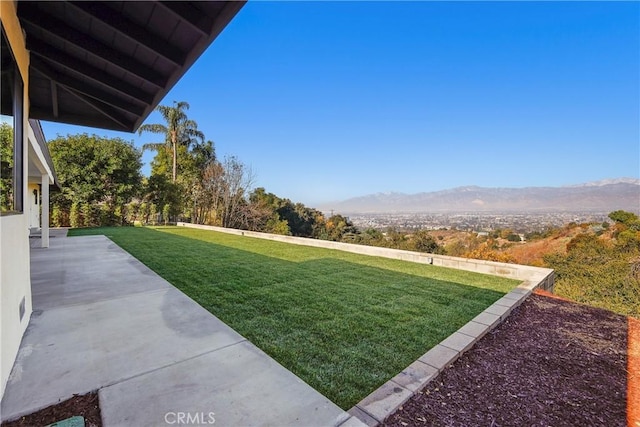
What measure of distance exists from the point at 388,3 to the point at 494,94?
16.7 m

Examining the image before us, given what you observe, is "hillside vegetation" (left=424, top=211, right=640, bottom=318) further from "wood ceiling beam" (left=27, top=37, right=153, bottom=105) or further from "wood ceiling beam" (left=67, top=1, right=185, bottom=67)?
"wood ceiling beam" (left=27, top=37, right=153, bottom=105)

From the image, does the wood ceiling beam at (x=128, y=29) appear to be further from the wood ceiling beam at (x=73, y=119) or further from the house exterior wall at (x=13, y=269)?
the wood ceiling beam at (x=73, y=119)

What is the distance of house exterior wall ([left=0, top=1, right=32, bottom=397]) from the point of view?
2.05 meters

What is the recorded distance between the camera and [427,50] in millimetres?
15250

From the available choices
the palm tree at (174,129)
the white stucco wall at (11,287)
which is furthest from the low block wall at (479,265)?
the palm tree at (174,129)

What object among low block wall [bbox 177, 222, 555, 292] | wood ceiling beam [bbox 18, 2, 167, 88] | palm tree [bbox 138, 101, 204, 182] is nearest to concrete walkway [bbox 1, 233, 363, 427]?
wood ceiling beam [bbox 18, 2, 167, 88]

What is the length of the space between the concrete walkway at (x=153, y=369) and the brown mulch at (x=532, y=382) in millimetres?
745

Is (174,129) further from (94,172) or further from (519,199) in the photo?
(519,199)

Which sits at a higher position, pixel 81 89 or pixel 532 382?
pixel 81 89

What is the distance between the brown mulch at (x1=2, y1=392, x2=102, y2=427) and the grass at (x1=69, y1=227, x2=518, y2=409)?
125 centimetres

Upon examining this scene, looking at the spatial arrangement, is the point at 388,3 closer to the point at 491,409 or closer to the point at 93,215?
the point at 491,409

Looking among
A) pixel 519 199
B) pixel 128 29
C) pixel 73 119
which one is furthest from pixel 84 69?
pixel 519 199

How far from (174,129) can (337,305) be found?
80.4 ft

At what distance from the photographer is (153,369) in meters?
2.28
